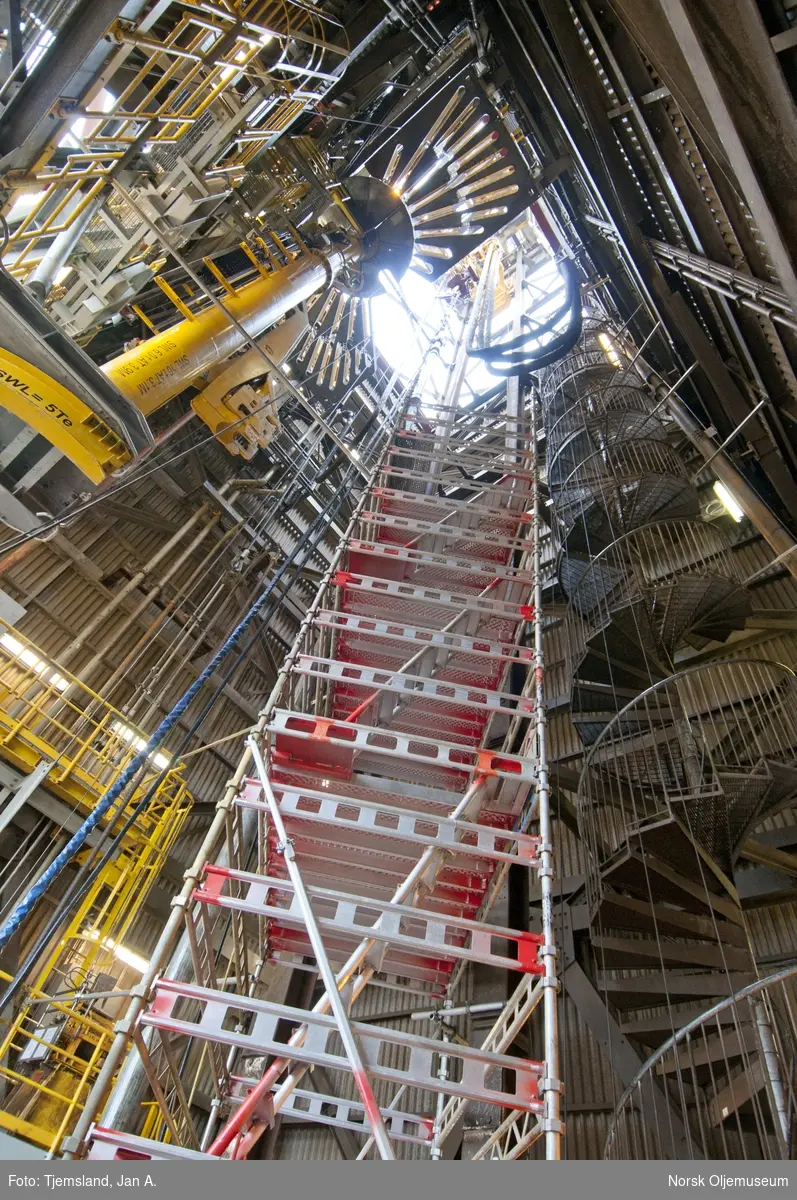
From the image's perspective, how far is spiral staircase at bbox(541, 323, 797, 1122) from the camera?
300 inches

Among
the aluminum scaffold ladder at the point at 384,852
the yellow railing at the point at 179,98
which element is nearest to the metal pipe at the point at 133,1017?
the aluminum scaffold ladder at the point at 384,852

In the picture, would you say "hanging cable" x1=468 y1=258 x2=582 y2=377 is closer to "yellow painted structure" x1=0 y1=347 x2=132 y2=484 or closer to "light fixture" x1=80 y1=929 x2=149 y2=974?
"yellow painted structure" x1=0 y1=347 x2=132 y2=484

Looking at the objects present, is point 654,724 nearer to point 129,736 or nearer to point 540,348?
point 129,736

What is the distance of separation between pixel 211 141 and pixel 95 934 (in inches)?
447

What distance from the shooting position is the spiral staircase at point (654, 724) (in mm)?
7617

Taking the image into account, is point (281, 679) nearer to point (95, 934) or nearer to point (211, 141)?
point (95, 934)

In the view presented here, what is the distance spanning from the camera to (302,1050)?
385cm

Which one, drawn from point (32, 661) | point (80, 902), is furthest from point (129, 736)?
point (80, 902)

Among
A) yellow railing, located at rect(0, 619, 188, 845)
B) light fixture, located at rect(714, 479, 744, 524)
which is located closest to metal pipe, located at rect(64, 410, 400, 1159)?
yellow railing, located at rect(0, 619, 188, 845)

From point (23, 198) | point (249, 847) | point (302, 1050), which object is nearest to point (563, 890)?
point (249, 847)

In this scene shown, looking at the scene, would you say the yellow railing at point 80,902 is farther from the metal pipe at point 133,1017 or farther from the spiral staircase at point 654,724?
the spiral staircase at point 654,724

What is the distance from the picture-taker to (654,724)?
1088 centimetres

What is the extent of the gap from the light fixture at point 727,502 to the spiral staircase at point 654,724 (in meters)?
0.83

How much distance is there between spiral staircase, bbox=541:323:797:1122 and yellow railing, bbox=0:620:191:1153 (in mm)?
5447
